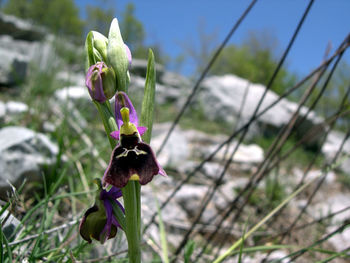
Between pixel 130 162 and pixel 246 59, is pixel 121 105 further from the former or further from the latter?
pixel 246 59

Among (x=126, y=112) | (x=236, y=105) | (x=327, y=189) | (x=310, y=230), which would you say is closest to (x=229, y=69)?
(x=236, y=105)

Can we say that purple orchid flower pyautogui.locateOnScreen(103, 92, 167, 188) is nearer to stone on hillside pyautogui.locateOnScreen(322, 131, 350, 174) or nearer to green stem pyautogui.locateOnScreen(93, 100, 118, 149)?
green stem pyautogui.locateOnScreen(93, 100, 118, 149)

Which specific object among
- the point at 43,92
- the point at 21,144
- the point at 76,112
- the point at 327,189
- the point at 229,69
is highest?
the point at 229,69

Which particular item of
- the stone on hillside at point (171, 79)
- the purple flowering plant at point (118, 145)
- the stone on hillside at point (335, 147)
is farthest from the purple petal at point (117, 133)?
the stone on hillside at point (171, 79)

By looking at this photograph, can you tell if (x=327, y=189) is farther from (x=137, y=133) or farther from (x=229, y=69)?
(x=229, y=69)

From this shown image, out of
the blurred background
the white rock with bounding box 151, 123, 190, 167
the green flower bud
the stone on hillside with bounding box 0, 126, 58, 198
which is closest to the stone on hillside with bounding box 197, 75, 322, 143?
the blurred background

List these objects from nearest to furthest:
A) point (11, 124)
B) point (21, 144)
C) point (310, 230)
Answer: point (21, 144) < point (11, 124) < point (310, 230)

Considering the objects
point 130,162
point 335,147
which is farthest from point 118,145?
point 335,147

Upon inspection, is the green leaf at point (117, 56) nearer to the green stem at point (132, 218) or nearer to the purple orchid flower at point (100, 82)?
the purple orchid flower at point (100, 82)
